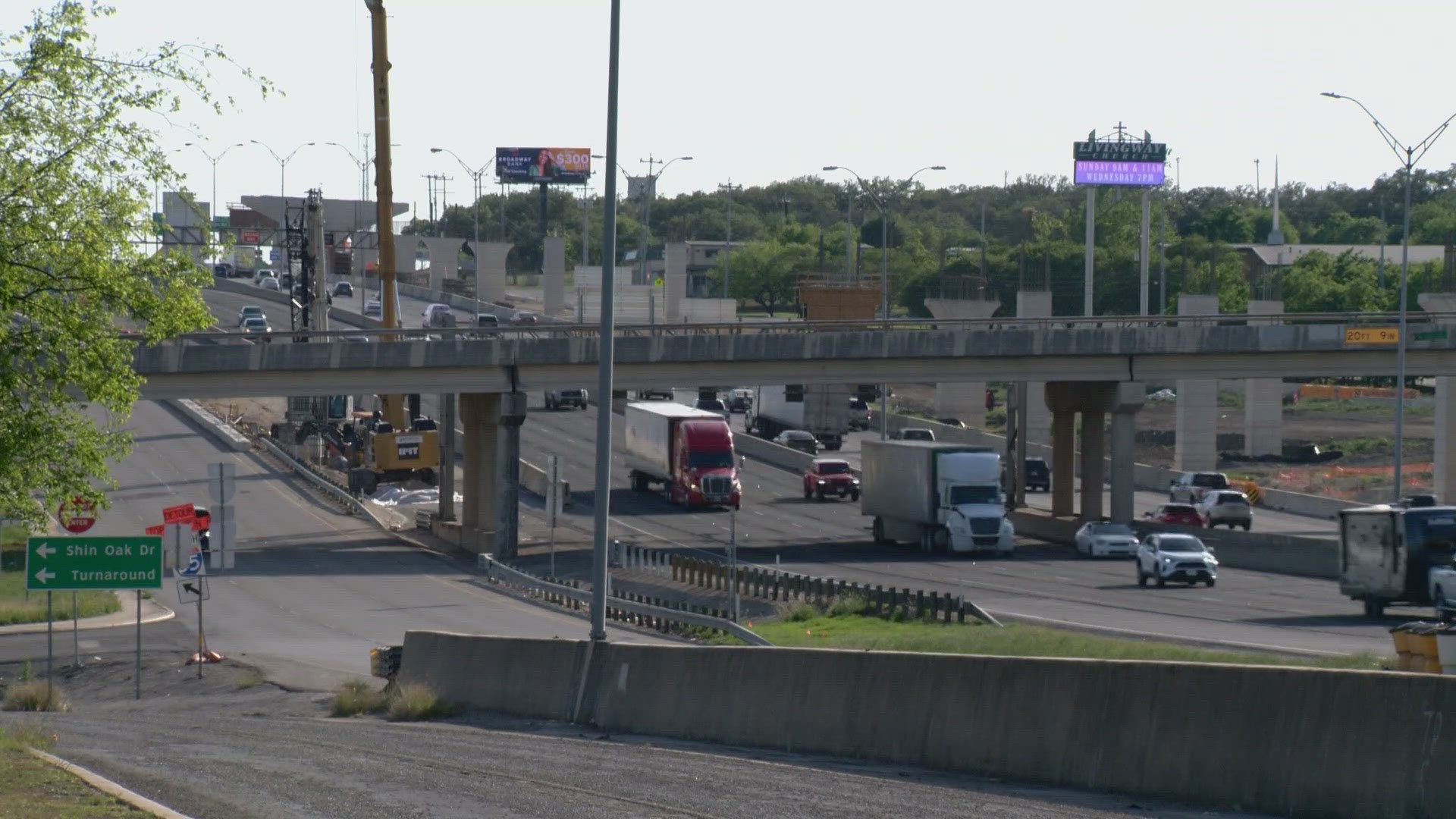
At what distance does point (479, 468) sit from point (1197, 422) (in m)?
40.5

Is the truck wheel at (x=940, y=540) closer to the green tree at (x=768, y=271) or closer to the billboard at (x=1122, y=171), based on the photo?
the billboard at (x=1122, y=171)

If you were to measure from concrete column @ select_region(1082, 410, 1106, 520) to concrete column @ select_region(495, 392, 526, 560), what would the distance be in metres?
20.5

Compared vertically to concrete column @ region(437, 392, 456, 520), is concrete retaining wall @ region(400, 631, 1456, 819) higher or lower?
higher

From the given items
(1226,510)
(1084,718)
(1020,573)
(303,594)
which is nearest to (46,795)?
(1084,718)

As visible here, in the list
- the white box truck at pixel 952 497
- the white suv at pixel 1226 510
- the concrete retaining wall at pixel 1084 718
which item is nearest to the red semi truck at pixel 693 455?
the white box truck at pixel 952 497

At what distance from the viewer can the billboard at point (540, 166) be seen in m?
165

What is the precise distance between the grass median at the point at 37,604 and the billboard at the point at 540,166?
4682 inches

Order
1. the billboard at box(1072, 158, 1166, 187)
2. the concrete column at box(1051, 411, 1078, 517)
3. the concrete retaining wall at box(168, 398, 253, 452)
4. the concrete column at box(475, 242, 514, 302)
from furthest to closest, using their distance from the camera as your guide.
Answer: the concrete column at box(475, 242, 514, 302), the billboard at box(1072, 158, 1166, 187), the concrete retaining wall at box(168, 398, 253, 452), the concrete column at box(1051, 411, 1078, 517)

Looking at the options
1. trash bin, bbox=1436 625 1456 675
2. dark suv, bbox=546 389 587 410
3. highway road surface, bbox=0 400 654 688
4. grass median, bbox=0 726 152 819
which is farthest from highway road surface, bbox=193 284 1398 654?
grass median, bbox=0 726 152 819

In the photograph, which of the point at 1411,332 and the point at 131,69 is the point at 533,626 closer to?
the point at 131,69

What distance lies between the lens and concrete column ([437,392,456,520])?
61.2 meters

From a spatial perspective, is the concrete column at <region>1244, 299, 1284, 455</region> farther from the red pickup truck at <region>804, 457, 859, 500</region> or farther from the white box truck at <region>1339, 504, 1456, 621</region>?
the white box truck at <region>1339, 504, 1456, 621</region>

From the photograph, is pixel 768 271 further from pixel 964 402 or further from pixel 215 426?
pixel 215 426

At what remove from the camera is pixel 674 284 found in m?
118
